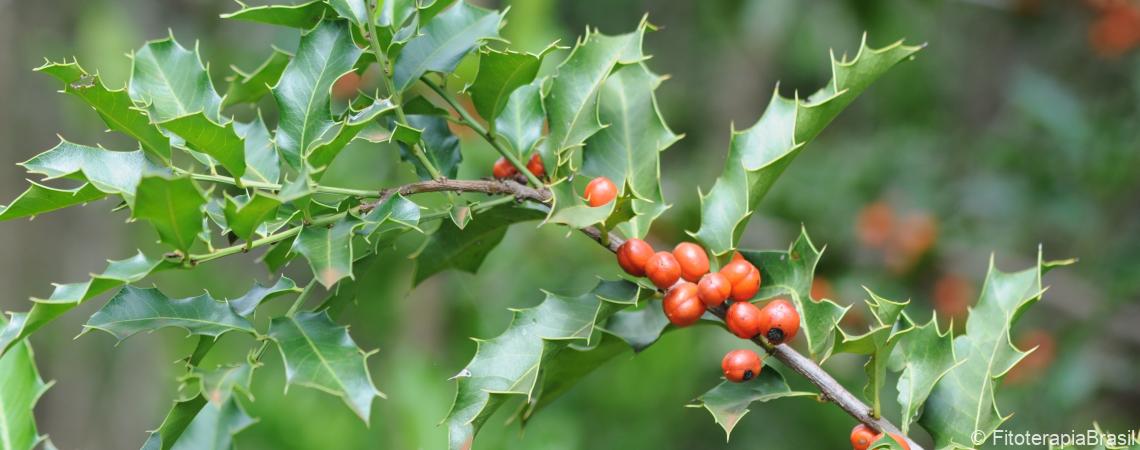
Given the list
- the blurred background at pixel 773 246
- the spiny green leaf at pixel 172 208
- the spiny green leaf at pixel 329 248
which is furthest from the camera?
the blurred background at pixel 773 246

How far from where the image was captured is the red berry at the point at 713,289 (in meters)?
1.11

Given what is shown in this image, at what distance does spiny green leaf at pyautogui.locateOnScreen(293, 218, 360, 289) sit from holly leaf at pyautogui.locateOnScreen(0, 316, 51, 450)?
0.32 meters

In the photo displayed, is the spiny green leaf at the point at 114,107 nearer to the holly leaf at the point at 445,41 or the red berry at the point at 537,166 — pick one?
the holly leaf at the point at 445,41

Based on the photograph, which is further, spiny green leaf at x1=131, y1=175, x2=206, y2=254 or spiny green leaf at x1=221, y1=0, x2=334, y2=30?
spiny green leaf at x1=221, y1=0, x2=334, y2=30

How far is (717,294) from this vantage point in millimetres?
1114

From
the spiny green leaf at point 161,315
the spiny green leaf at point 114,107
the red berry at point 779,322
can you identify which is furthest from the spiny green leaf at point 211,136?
the red berry at point 779,322

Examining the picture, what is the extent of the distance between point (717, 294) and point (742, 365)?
3.6 inches

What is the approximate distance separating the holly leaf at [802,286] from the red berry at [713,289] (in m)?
0.10

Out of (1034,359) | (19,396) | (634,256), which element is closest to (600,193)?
Result: (634,256)

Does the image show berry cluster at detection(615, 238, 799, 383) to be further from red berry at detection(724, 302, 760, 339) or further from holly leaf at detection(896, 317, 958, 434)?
holly leaf at detection(896, 317, 958, 434)

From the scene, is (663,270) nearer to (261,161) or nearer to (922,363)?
(922,363)

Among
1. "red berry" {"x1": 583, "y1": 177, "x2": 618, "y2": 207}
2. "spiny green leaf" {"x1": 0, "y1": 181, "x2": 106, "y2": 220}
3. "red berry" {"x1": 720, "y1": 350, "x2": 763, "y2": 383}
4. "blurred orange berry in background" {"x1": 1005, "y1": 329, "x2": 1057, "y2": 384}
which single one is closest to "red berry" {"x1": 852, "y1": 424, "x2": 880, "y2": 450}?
"red berry" {"x1": 720, "y1": 350, "x2": 763, "y2": 383}

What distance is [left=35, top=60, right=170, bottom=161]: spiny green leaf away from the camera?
1.00m

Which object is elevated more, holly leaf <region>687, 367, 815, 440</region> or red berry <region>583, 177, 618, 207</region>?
red berry <region>583, 177, 618, 207</region>
